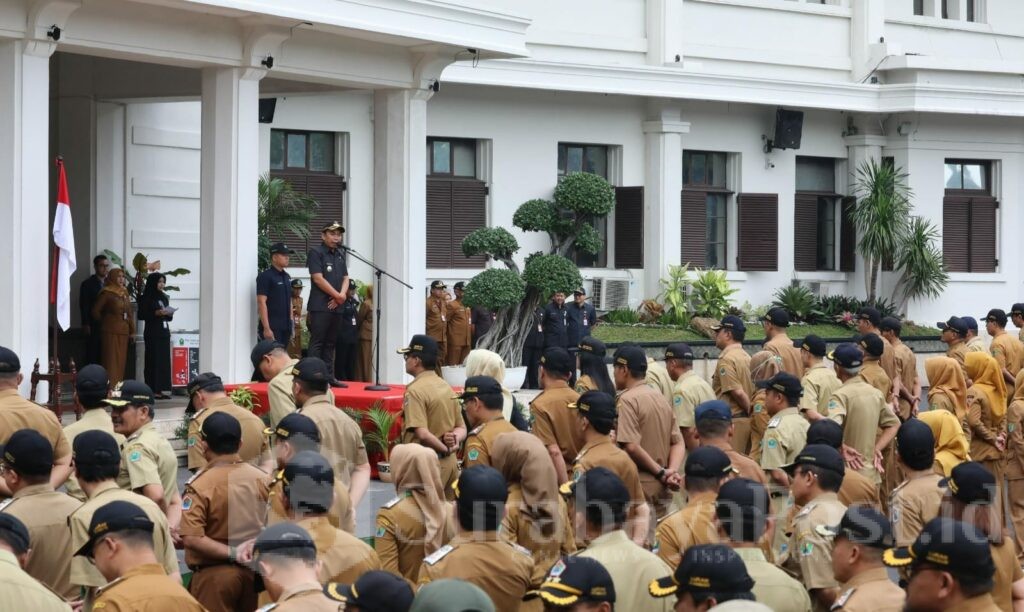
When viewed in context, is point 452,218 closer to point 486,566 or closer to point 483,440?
point 483,440

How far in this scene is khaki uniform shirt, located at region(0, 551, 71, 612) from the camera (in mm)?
5066

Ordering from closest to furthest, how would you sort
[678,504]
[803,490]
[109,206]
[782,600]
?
1. [782,600]
2. [803,490]
3. [678,504]
4. [109,206]

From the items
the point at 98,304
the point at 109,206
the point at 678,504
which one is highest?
the point at 109,206

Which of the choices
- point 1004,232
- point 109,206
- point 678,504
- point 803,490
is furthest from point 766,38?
point 803,490

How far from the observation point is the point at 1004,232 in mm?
28000

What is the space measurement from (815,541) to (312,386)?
339cm

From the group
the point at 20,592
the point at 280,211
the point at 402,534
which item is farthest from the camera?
the point at 280,211

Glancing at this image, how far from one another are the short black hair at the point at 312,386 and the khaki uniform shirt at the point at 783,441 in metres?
2.88

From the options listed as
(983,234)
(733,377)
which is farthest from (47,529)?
(983,234)

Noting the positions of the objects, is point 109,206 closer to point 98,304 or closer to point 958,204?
point 98,304

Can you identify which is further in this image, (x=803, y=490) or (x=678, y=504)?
(x=678, y=504)

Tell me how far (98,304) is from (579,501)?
10.9 meters

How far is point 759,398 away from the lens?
10.8m

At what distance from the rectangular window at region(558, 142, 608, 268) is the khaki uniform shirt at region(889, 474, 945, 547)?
54.8 ft
